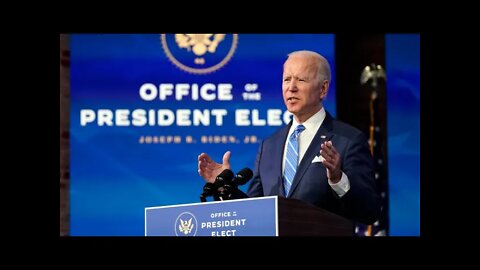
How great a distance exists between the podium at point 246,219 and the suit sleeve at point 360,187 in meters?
0.25

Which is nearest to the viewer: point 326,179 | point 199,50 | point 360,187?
point 360,187

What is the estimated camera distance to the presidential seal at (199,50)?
21.3 feet

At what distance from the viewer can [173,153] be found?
652 cm

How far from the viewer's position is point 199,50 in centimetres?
650

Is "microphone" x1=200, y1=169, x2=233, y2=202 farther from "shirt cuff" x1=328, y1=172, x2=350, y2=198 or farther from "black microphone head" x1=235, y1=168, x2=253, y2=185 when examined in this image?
"shirt cuff" x1=328, y1=172, x2=350, y2=198

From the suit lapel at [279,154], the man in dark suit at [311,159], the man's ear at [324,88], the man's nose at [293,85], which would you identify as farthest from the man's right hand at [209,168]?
the man's ear at [324,88]

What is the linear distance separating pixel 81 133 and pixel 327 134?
6.02 ft

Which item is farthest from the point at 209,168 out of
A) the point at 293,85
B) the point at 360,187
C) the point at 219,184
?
the point at 360,187

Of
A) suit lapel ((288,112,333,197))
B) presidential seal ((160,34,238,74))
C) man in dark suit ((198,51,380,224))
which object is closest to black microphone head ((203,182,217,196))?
man in dark suit ((198,51,380,224))

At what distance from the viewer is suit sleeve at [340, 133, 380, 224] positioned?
5301mm

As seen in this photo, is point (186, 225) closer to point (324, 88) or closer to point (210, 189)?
point (210, 189)

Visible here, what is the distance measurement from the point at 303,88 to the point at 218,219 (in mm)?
1216

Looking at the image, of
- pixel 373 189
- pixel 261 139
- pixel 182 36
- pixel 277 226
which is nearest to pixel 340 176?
pixel 373 189

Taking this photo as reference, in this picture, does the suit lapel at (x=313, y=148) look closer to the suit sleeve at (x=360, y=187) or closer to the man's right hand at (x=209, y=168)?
the suit sleeve at (x=360, y=187)
